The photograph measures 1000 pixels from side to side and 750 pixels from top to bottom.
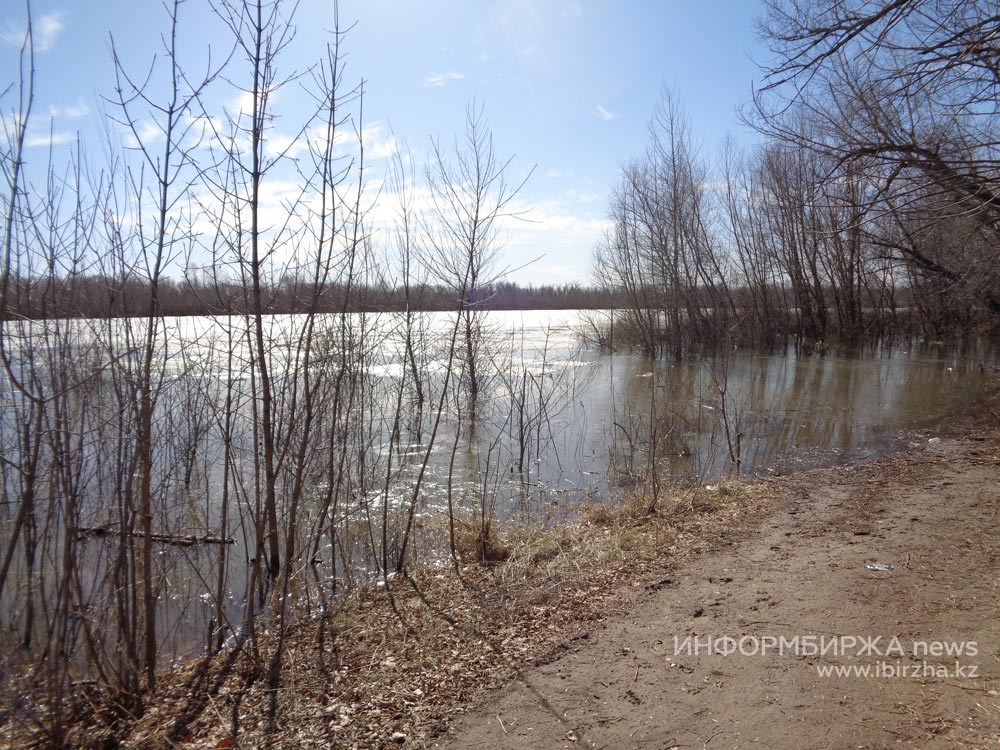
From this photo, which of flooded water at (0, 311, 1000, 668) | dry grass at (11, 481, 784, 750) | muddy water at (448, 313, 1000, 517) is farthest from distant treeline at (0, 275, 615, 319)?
muddy water at (448, 313, 1000, 517)

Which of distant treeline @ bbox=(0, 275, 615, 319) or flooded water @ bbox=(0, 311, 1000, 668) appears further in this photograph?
flooded water @ bbox=(0, 311, 1000, 668)

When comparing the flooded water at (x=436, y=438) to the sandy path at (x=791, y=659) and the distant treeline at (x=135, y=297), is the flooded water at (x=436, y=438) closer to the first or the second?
the distant treeline at (x=135, y=297)

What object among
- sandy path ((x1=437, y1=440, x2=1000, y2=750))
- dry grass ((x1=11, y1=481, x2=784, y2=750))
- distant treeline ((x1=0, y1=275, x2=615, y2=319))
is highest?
distant treeline ((x1=0, y1=275, x2=615, y2=319))

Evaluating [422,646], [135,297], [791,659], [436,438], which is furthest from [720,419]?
[135,297]

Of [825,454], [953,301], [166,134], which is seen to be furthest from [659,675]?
[953,301]

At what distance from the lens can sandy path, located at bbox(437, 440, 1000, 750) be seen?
2543 mm

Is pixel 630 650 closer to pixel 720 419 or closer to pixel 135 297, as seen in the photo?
pixel 135 297

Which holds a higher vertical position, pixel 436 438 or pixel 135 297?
pixel 135 297

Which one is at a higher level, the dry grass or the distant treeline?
the distant treeline

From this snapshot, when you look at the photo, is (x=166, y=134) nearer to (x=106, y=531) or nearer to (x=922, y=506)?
(x=106, y=531)

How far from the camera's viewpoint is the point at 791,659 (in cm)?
303

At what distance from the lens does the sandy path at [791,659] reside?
2.54 metres

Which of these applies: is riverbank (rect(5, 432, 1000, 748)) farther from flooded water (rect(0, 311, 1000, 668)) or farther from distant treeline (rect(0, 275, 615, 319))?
distant treeline (rect(0, 275, 615, 319))

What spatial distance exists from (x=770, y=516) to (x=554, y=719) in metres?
3.57
